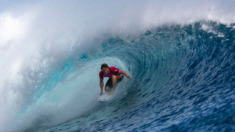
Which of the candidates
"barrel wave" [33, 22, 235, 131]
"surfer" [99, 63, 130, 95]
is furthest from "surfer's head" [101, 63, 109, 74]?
"barrel wave" [33, 22, 235, 131]

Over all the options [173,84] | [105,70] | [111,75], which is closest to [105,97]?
[111,75]

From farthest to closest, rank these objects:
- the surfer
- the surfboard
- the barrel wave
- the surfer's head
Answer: the surfboard < the surfer < the surfer's head < the barrel wave

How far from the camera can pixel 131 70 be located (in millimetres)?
7895

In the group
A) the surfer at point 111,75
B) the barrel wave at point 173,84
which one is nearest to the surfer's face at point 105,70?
the surfer at point 111,75

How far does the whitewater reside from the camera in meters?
3.39

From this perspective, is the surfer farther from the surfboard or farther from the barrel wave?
the barrel wave

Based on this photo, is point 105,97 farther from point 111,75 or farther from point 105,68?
point 105,68

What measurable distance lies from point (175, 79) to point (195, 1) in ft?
17.4

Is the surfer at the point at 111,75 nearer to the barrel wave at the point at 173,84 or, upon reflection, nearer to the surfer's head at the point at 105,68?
the surfer's head at the point at 105,68

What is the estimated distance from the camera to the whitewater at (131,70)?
3.39m

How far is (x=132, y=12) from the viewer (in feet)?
33.4

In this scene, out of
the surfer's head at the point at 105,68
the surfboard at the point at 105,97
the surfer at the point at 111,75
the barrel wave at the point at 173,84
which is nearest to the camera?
the barrel wave at the point at 173,84

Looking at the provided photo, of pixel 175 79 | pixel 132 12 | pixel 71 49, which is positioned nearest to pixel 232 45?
pixel 175 79

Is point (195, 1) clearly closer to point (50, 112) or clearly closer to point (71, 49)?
point (71, 49)
